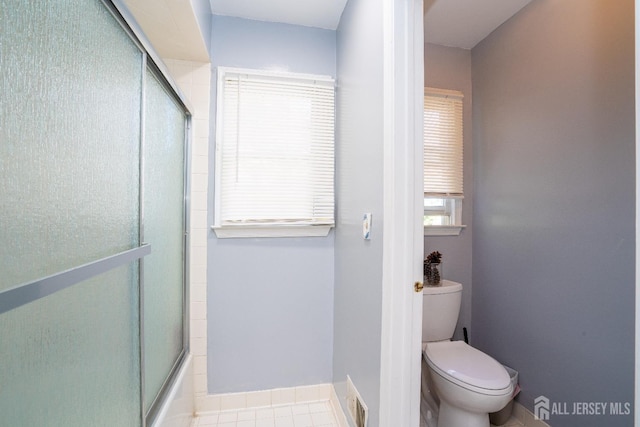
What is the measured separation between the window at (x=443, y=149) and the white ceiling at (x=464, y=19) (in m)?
0.36

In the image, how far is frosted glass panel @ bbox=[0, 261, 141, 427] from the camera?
501 millimetres

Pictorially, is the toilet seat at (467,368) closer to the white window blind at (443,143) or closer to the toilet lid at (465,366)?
the toilet lid at (465,366)

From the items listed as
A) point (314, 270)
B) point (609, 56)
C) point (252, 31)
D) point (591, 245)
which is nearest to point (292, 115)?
point (252, 31)

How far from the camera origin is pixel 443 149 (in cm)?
196

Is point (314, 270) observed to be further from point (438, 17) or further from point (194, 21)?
point (438, 17)

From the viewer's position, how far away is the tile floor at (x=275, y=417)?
152 centimetres

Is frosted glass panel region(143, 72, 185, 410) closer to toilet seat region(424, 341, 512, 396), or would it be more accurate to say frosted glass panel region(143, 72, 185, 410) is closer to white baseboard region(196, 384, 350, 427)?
white baseboard region(196, 384, 350, 427)

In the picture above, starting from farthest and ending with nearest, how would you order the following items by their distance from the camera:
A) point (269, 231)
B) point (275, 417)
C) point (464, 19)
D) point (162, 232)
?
point (464, 19) → point (269, 231) → point (275, 417) → point (162, 232)

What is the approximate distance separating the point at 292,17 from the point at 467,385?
7.03 ft

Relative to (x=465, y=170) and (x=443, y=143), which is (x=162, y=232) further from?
(x=465, y=170)

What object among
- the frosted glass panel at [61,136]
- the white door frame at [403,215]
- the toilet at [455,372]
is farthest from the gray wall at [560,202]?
the frosted glass panel at [61,136]

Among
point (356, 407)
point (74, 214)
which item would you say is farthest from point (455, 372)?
point (74, 214)

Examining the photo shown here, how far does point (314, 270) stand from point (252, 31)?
4.89ft

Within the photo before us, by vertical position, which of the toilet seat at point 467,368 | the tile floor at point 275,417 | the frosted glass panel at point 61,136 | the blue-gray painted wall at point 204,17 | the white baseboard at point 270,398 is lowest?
the tile floor at point 275,417
